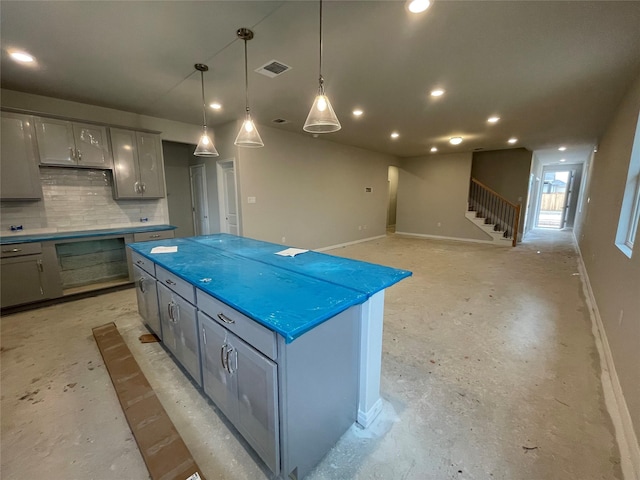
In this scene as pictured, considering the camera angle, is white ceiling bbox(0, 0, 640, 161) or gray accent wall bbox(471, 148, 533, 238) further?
gray accent wall bbox(471, 148, 533, 238)

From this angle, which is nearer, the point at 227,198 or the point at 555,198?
the point at 227,198

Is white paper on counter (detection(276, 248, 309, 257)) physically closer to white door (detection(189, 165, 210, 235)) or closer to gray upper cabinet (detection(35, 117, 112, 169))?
gray upper cabinet (detection(35, 117, 112, 169))

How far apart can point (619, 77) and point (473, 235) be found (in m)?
5.54

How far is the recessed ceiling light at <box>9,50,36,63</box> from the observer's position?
98.0 inches

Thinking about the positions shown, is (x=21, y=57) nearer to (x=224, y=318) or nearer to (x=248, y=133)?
(x=248, y=133)

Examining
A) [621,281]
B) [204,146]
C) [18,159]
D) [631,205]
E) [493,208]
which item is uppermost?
[204,146]

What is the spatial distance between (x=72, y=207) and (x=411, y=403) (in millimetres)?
5058

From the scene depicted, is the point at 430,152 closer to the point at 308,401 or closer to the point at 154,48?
the point at 154,48

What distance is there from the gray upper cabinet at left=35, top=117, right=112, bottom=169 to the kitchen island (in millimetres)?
2902

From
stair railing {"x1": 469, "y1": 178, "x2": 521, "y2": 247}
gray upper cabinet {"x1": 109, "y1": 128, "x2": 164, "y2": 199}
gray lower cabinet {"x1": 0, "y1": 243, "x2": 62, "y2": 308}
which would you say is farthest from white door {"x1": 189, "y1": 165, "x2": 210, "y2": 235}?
stair railing {"x1": 469, "y1": 178, "x2": 521, "y2": 247}

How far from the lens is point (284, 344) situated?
111 centimetres

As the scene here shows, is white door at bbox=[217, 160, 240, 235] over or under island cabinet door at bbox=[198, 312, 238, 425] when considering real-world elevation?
over

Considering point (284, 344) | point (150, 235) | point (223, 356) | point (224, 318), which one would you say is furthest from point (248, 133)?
point (150, 235)

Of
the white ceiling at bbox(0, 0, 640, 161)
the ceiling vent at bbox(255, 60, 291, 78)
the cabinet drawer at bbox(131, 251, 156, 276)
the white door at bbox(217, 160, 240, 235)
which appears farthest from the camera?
the white door at bbox(217, 160, 240, 235)
